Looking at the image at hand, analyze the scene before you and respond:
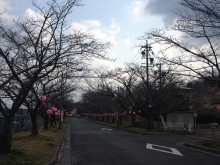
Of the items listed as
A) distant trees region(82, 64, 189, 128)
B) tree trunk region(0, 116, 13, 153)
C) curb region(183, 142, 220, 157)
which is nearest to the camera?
tree trunk region(0, 116, 13, 153)

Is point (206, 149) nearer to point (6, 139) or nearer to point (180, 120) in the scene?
point (6, 139)

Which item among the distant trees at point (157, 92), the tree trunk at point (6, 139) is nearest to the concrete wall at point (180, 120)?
the distant trees at point (157, 92)

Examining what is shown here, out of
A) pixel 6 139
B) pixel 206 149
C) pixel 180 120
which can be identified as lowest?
pixel 206 149

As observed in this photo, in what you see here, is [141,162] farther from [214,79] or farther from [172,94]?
[172,94]

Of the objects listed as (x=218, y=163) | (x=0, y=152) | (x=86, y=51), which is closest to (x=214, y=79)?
(x=218, y=163)

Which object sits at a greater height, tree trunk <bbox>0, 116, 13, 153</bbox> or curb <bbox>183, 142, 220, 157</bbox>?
tree trunk <bbox>0, 116, 13, 153</bbox>

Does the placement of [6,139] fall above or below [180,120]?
below

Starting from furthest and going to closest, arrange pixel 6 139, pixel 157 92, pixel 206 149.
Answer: pixel 157 92 < pixel 206 149 < pixel 6 139

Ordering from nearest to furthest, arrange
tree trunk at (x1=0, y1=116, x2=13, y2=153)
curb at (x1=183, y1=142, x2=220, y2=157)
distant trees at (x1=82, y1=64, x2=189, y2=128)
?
1. tree trunk at (x1=0, y1=116, x2=13, y2=153)
2. curb at (x1=183, y1=142, x2=220, y2=157)
3. distant trees at (x1=82, y1=64, x2=189, y2=128)

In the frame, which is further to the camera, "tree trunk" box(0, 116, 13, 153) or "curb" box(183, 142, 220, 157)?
"curb" box(183, 142, 220, 157)

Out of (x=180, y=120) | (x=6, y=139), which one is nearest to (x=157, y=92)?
(x=180, y=120)

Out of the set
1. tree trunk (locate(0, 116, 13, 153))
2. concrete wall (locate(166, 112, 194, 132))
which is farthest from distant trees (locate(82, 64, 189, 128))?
tree trunk (locate(0, 116, 13, 153))

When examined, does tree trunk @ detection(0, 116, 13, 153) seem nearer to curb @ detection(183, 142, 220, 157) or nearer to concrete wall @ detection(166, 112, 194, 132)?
curb @ detection(183, 142, 220, 157)

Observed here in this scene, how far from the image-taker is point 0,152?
1005 centimetres
